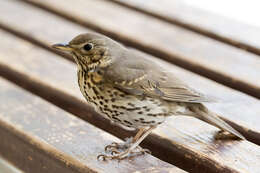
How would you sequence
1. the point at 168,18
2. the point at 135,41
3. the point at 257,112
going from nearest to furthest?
the point at 257,112 → the point at 135,41 → the point at 168,18

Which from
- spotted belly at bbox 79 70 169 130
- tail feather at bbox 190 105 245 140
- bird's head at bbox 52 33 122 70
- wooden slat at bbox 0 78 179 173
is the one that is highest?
bird's head at bbox 52 33 122 70

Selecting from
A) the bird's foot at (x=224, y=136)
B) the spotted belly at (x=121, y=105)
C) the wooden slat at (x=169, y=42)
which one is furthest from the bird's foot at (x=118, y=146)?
the wooden slat at (x=169, y=42)

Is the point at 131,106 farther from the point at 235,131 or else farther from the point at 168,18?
the point at 168,18

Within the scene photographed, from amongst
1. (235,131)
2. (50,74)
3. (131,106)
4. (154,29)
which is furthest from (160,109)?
(154,29)

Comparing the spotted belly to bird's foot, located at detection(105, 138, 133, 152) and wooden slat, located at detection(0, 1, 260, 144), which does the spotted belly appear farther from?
wooden slat, located at detection(0, 1, 260, 144)

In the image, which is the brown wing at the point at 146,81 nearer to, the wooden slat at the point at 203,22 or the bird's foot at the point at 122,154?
the bird's foot at the point at 122,154

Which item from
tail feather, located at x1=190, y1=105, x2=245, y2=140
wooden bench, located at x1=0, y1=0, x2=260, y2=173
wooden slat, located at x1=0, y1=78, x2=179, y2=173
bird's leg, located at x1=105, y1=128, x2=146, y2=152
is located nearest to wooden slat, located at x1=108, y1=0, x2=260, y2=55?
wooden bench, located at x1=0, y1=0, x2=260, y2=173
